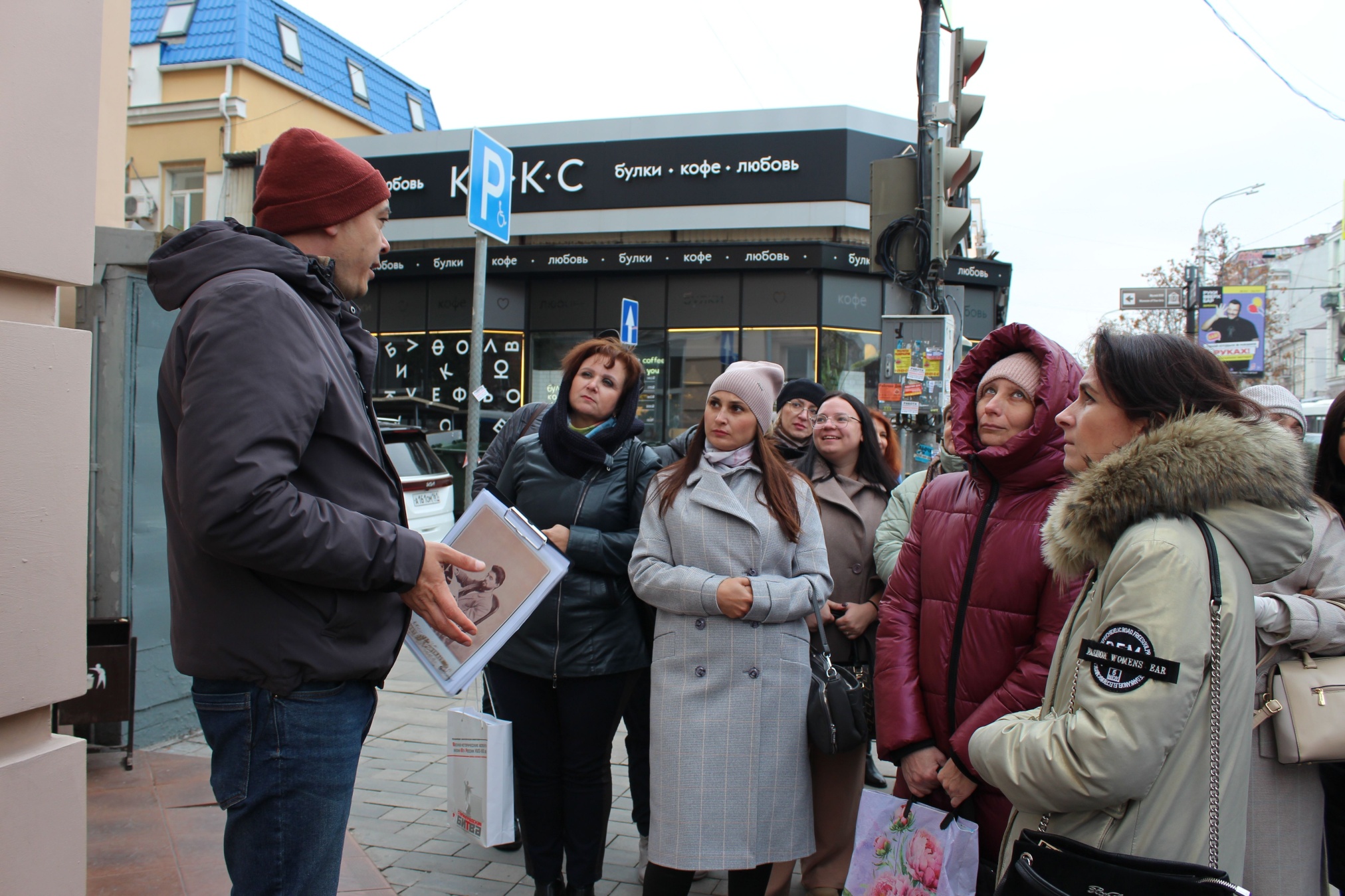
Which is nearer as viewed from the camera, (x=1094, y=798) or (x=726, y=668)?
(x=1094, y=798)

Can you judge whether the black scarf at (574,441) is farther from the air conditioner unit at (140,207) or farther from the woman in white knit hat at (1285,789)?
the air conditioner unit at (140,207)

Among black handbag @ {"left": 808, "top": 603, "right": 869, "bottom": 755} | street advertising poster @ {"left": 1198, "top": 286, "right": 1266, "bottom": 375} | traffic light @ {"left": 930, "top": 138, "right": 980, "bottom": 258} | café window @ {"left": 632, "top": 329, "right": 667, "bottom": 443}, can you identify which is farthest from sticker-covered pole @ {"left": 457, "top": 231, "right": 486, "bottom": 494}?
street advertising poster @ {"left": 1198, "top": 286, "right": 1266, "bottom": 375}

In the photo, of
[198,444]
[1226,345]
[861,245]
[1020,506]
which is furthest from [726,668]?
[1226,345]

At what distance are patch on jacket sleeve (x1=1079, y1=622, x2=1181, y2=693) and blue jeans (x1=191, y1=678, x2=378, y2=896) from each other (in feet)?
4.97

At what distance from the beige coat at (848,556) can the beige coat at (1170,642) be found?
190 centimetres

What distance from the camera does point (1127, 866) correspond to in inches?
64.4

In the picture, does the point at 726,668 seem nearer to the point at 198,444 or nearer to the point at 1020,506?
the point at 1020,506

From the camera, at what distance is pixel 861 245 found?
1775 cm

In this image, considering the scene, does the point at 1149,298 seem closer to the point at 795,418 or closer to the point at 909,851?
the point at 795,418

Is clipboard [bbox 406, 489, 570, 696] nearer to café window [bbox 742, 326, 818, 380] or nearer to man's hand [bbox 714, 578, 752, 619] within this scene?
man's hand [bbox 714, 578, 752, 619]

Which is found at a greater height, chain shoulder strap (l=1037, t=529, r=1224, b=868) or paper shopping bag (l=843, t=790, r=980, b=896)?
chain shoulder strap (l=1037, t=529, r=1224, b=868)

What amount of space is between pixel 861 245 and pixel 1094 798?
16880mm

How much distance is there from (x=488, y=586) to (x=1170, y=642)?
5.03 ft

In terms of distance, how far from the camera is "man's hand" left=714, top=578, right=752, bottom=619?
3.01 m
